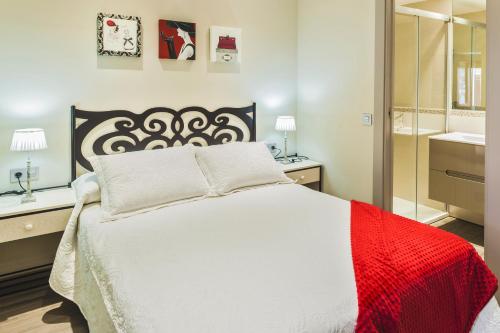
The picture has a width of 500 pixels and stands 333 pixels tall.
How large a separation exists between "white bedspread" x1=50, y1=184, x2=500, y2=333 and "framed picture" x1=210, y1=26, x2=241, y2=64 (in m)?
1.36

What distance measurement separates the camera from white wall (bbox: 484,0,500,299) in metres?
2.29

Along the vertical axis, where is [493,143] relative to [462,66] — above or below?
below

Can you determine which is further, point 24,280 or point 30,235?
point 24,280

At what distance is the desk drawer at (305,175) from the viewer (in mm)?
3431

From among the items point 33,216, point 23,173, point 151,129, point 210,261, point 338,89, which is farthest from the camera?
point 338,89

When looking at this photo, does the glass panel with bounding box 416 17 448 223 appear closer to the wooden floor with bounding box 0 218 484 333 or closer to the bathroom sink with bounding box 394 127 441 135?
the bathroom sink with bounding box 394 127 441 135

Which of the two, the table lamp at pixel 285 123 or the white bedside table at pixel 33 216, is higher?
the table lamp at pixel 285 123

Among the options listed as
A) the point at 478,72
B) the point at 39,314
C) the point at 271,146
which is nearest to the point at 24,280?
the point at 39,314

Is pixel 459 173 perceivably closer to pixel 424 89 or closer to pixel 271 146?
pixel 424 89

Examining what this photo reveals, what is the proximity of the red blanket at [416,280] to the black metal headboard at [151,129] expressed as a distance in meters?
1.72

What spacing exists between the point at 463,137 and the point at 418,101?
528 millimetres

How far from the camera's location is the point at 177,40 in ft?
10.1

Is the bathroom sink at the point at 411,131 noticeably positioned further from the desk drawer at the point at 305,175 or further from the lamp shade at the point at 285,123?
the lamp shade at the point at 285,123

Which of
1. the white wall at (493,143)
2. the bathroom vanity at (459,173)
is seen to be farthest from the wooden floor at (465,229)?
the white wall at (493,143)
